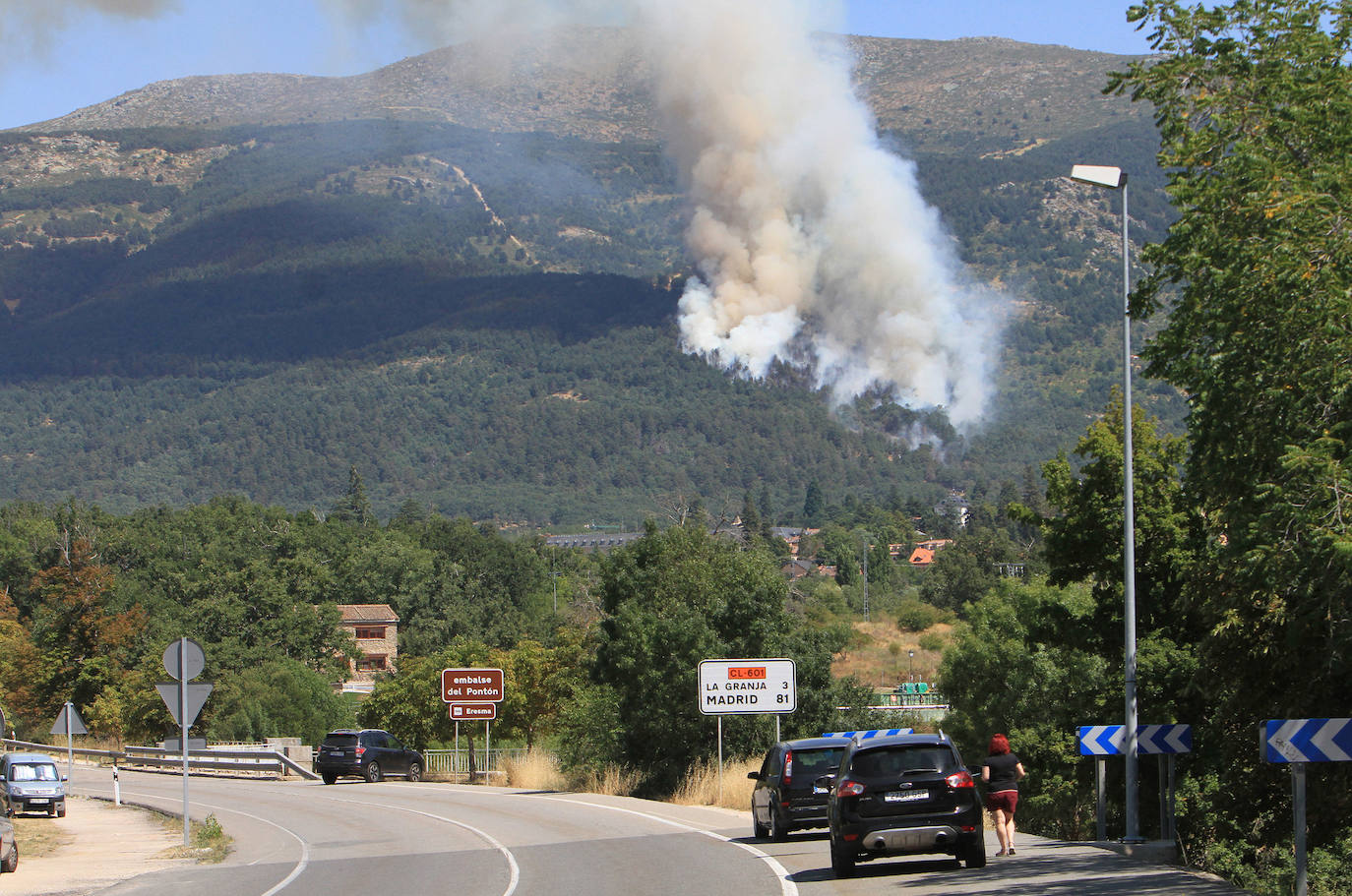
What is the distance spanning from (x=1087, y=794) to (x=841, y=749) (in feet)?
40.6

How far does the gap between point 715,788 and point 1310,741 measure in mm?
17336

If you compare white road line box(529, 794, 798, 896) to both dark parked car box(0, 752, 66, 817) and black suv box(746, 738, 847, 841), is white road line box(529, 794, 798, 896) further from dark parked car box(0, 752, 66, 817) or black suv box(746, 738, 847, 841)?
dark parked car box(0, 752, 66, 817)

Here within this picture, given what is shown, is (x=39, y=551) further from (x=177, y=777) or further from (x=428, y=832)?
(x=428, y=832)

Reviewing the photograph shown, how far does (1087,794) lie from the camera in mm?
29438

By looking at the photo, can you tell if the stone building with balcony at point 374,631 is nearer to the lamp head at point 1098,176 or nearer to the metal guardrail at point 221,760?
the metal guardrail at point 221,760

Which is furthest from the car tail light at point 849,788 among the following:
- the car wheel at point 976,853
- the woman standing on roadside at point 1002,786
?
the woman standing on roadside at point 1002,786

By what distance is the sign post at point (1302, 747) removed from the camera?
10711 millimetres

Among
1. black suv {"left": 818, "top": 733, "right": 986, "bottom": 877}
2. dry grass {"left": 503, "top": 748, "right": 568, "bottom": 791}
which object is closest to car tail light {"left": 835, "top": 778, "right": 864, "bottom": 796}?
black suv {"left": 818, "top": 733, "right": 986, "bottom": 877}

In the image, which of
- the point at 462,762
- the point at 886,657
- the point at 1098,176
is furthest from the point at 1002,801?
the point at 886,657

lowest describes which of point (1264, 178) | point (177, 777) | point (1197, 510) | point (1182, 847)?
point (177, 777)

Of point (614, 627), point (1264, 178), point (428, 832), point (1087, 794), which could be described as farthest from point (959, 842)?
point (614, 627)

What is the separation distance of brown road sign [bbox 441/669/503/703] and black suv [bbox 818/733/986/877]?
2310 centimetres

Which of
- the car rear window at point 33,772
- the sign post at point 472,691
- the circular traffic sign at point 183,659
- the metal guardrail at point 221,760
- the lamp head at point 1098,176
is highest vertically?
the lamp head at point 1098,176

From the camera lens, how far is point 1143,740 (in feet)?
51.5
